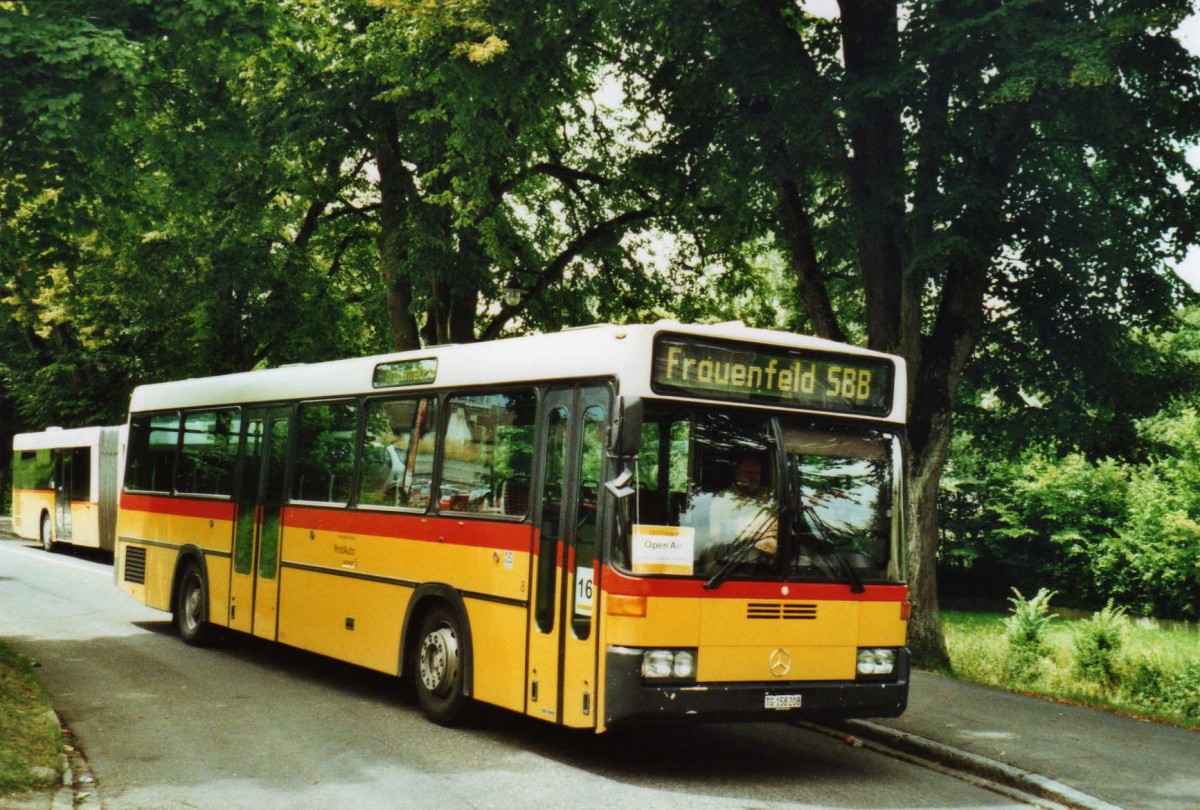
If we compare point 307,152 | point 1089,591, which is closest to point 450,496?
point 307,152

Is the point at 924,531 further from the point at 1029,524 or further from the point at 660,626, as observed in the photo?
the point at 1029,524

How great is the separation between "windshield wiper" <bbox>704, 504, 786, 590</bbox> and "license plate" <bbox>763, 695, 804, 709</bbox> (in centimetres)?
84

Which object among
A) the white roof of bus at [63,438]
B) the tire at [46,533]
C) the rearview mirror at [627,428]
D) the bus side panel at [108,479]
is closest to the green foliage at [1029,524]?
the bus side panel at [108,479]

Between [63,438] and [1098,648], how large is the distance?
983 inches

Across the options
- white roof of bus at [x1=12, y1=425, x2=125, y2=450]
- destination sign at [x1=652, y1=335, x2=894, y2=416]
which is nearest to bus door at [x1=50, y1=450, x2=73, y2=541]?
white roof of bus at [x1=12, y1=425, x2=125, y2=450]

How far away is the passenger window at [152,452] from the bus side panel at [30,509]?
17065mm

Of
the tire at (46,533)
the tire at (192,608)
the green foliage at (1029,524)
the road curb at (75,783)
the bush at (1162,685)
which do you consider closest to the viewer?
the road curb at (75,783)

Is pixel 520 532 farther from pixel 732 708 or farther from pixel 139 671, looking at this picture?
pixel 139 671

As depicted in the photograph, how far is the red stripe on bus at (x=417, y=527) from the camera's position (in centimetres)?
928

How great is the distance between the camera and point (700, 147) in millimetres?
16281

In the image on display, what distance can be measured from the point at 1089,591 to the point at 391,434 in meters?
34.9

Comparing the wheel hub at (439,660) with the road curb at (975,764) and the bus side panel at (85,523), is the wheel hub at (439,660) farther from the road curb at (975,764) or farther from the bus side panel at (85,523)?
the bus side panel at (85,523)

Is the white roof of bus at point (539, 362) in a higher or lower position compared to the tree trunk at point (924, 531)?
higher

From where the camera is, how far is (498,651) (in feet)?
30.3
